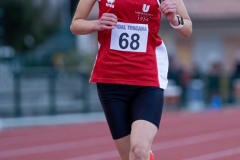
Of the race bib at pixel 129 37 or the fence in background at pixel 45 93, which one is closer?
the race bib at pixel 129 37

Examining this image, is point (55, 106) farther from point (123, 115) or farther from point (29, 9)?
point (123, 115)

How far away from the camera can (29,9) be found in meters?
29.9

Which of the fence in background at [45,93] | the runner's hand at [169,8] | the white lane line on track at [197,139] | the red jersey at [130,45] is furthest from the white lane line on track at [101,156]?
the fence in background at [45,93]

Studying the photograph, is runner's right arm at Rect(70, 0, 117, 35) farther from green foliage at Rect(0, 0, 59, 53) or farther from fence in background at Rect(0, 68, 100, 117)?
green foliage at Rect(0, 0, 59, 53)

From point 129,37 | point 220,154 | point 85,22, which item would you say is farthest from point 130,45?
point 220,154

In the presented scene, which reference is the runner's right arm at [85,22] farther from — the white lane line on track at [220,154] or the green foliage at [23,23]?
the green foliage at [23,23]

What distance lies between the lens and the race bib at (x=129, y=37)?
591 centimetres

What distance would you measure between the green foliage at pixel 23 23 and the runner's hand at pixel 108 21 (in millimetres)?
24047

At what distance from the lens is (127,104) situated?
602cm

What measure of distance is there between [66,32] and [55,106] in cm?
1834

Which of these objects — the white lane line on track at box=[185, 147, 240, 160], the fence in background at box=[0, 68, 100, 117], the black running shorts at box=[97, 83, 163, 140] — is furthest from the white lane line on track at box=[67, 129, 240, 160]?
the fence in background at box=[0, 68, 100, 117]

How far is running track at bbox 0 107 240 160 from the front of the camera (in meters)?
12.0

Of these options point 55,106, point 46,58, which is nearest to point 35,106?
point 55,106

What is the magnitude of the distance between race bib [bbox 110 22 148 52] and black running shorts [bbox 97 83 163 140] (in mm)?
270
